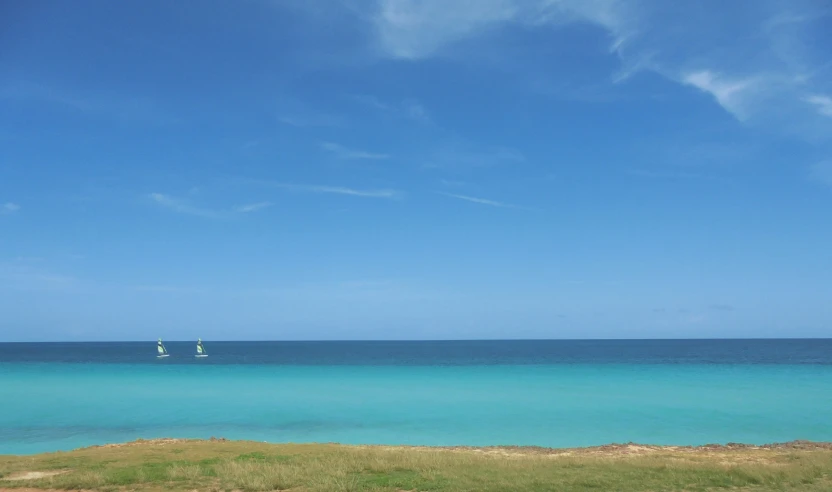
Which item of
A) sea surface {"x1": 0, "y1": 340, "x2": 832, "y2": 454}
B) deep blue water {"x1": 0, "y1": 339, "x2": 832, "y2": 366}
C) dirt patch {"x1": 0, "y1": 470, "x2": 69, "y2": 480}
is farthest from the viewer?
deep blue water {"x1": 0, "y1": 339, "x2": 832, "y2": 366}

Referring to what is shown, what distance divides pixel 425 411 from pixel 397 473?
58.2 feet

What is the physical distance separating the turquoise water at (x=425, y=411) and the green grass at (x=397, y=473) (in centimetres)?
825

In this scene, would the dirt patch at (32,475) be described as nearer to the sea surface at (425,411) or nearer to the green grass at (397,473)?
the green grass at (397,473)

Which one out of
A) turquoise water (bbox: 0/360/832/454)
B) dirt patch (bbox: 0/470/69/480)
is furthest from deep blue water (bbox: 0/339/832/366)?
dirt patch (bbox: 0/470/69/480)

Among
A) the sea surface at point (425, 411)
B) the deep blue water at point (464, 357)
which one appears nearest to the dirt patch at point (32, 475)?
the sea surface at point (425, 411)

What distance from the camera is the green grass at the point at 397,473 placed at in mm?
9664

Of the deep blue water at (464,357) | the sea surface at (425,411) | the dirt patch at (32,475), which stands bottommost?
the deep blue water at (464,357)

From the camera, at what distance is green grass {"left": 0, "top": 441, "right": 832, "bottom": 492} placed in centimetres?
966

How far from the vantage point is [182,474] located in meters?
10.9

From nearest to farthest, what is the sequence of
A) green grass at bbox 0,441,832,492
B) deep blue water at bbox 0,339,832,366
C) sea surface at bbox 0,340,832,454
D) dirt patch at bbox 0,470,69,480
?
green grass at bbox 0,441,832,492 < dirt patch at bbox 0,470,69,480 < sea surface at bbox 0,340,832,454 < deep blue water at bbox 0,339,832,366

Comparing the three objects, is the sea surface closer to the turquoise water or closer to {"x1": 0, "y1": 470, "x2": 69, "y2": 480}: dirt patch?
the turquoise water

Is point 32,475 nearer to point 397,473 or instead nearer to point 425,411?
point 397,473

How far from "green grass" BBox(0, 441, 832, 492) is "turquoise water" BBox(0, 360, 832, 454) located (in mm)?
8252

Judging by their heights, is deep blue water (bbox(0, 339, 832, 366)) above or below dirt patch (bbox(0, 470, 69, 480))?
below
